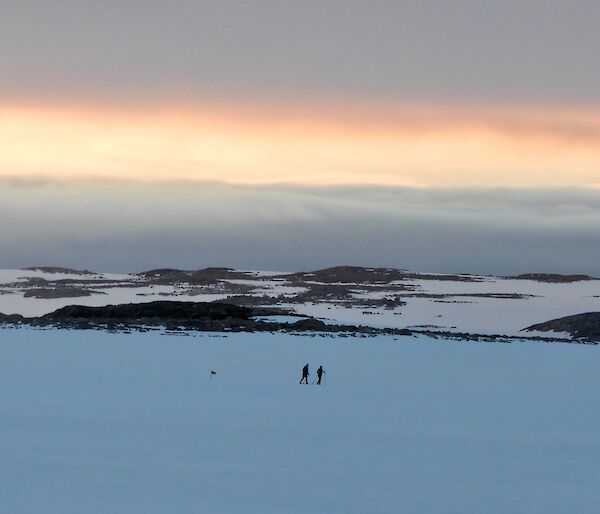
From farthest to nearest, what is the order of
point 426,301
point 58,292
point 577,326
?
point 58,292 → point 426,301 → point 577,326

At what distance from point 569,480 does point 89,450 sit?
21.0 feet

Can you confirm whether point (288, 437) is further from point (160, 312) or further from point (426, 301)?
point (426, 301)

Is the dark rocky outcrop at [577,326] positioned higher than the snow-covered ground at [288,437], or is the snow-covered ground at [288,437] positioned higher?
the dark rocky outcrop at [577,326]

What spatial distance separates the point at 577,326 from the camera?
166 feet

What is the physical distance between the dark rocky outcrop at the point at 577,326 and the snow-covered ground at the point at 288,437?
18414 mm

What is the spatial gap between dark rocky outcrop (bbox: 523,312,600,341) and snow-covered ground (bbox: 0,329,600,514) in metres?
18.4

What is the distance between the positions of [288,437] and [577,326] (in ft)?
121

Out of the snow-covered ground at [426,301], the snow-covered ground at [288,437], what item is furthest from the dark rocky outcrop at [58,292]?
the snow-covered ground at [288,437]

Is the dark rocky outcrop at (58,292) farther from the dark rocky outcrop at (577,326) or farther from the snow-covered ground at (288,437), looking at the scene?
the snow-covered ground at (288,437)

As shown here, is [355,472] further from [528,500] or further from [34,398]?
[34,398]

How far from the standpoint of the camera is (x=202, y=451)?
14703mm

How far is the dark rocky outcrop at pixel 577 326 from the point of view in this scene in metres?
48.8

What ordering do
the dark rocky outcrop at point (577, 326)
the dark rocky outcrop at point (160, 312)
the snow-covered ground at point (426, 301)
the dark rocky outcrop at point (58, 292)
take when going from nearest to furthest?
the dark rocky outcrop at point (577, 326) < the dark rocky outcrop at point (160, 312) < the snow-covered ground at point (426, 301) < the dark rocky outcrop at point (58, 292)

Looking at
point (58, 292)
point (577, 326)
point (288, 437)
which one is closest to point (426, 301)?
point (577, 326)
